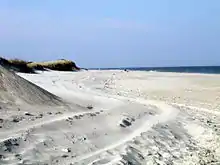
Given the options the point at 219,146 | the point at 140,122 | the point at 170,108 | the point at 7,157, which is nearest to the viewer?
the point at 7,157

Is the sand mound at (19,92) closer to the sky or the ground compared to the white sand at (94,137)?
closer to the sky

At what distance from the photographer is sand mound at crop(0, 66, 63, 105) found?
8.77 m

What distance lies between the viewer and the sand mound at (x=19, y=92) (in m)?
8.77

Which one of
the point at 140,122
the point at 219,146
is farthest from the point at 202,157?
the point at 140,122

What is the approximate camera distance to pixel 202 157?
7.21 m

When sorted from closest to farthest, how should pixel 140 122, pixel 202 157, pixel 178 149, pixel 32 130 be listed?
pixel 32 130
pixel 202 157
pixel 178 149
pixel 140 122

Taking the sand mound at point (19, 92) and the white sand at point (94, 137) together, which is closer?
the white sand at point (94, 137)

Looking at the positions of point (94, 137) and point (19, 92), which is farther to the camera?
point (19, 92)

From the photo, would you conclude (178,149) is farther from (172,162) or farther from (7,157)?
(7,157)

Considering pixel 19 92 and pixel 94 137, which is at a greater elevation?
pixel 19 92

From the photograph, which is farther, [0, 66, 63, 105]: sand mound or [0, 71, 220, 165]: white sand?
[0, 66, 63, 105]: sand mound

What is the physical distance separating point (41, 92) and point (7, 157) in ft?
16.3

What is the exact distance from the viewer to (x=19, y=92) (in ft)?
30.0

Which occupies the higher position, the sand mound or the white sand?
the sand mound
